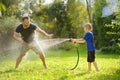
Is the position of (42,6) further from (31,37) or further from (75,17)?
(31,37)

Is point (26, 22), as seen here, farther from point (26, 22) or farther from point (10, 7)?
point (10, 7)

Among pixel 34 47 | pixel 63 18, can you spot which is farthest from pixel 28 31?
pixel 63 18

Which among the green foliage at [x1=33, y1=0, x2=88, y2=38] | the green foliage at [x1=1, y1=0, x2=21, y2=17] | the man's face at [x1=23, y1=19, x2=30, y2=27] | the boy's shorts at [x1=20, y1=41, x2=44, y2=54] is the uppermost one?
the man's face at [x1=23, y1=19, x2=30, y2=27]

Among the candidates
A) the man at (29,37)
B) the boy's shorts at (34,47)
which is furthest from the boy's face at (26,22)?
the boy's shorts at (34,47)

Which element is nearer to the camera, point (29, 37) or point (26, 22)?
point (26, 22)

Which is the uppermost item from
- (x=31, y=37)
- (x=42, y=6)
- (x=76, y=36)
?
(x=31, y=37)

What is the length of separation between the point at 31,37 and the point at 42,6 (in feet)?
78.5

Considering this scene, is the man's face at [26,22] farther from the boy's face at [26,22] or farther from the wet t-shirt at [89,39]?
the wet t-shirt at [89,39]

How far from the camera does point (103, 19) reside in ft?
82.8

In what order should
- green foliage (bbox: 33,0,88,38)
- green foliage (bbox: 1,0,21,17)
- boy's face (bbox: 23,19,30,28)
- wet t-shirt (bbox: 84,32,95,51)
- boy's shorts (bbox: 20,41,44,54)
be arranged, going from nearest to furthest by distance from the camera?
wet t-shirt (bbox: 84,32,95,51) < boy's face (bbox: 23,19,30,28) < boy's shorts (bbox: 20,41,44,54) < green foliage (bbox: 1,0,21,17) < green foliage (bbox: 33,0,88,38)

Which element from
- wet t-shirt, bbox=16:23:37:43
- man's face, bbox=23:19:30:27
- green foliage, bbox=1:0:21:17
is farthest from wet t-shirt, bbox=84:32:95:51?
green foliage, bbox=1:0:21:17

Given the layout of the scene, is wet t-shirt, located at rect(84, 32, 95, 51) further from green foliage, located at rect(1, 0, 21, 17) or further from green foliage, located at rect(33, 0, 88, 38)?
green foliage, located at rect(33, 0, 88, 38)

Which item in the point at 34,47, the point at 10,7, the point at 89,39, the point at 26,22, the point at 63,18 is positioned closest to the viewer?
the point at 89,39

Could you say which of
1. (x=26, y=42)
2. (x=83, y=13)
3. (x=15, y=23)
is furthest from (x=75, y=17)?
(x=26, y=42)
